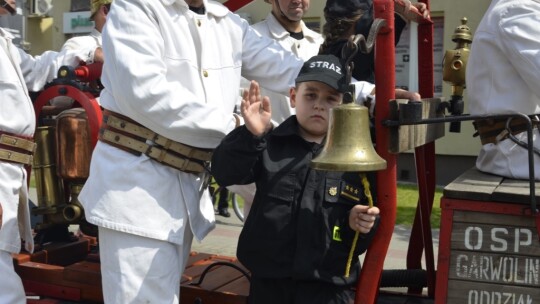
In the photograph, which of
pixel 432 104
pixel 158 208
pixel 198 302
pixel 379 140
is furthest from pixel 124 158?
pixel 432 104

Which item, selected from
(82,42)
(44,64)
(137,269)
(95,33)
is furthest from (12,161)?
(95,33)

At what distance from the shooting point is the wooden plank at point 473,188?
2.14 metres

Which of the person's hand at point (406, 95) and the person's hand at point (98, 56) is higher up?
the person's hand at point (406, 95)

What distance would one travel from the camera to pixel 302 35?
12.6ft

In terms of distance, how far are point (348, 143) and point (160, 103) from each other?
627 millimetres

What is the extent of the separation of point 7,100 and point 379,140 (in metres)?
1.62

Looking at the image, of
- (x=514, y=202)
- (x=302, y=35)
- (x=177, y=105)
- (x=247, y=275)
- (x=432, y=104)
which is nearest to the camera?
(x=514, y=202)

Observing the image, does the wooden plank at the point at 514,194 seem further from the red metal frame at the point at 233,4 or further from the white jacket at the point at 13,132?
the white jacket at the point at 13,132

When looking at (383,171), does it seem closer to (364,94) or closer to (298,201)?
(298,201)

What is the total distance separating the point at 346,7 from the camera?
326 cm

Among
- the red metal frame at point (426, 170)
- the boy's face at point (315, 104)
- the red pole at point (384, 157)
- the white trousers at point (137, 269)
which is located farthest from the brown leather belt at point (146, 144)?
the red metal frame at point (426, 170)

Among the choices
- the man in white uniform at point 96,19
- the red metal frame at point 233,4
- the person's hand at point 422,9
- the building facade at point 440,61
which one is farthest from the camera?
the building facade at point 440,61

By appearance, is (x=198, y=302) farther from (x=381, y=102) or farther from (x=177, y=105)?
(x=381, y=102)

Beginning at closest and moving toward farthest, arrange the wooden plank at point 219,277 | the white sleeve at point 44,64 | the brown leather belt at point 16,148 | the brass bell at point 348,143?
the brass bell at point 348,143 → the wooden plank at point 219,277 → the brown leather belt at point 16,148 → the white sleeve at point 44,64
